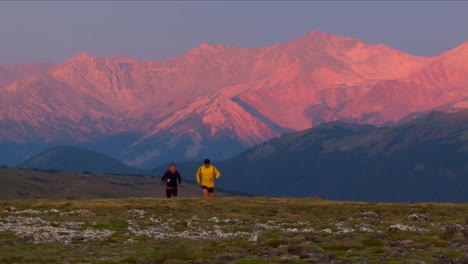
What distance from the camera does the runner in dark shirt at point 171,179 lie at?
65875 mm

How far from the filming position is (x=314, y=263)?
31.3 m

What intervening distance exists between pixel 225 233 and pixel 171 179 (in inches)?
941

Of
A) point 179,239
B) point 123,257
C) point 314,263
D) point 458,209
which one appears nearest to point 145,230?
point 179,239

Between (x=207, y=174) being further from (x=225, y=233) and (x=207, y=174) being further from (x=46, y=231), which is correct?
(x=46, y=231)

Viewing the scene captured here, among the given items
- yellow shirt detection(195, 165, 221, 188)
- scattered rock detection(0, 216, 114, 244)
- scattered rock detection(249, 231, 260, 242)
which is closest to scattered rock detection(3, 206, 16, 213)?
scattered rock detection(0, 216, 114, 244)

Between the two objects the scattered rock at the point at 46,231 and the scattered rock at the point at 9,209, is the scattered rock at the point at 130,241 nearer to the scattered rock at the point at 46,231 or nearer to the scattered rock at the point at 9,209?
the scattered rock at the point at 46,231

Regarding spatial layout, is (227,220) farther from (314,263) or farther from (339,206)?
(314,263)

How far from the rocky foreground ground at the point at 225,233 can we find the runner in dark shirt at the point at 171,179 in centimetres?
383

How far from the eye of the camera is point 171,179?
219 feet

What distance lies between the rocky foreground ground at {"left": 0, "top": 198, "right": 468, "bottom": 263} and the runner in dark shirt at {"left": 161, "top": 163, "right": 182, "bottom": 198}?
12.6 ft

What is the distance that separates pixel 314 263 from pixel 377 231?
1046 centimetres

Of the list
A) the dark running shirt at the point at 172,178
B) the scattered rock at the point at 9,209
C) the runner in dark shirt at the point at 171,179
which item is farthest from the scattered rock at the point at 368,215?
the scattered rock at the point at 9,209

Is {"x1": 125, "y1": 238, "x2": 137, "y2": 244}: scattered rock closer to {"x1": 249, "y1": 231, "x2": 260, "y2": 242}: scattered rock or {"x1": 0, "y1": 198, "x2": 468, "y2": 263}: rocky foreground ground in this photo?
{"x1": 0, "y1": 198, "x2": 468, "y2": 263}: rocky foreground ground

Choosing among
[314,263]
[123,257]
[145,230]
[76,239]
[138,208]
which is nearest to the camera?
[314,263]
